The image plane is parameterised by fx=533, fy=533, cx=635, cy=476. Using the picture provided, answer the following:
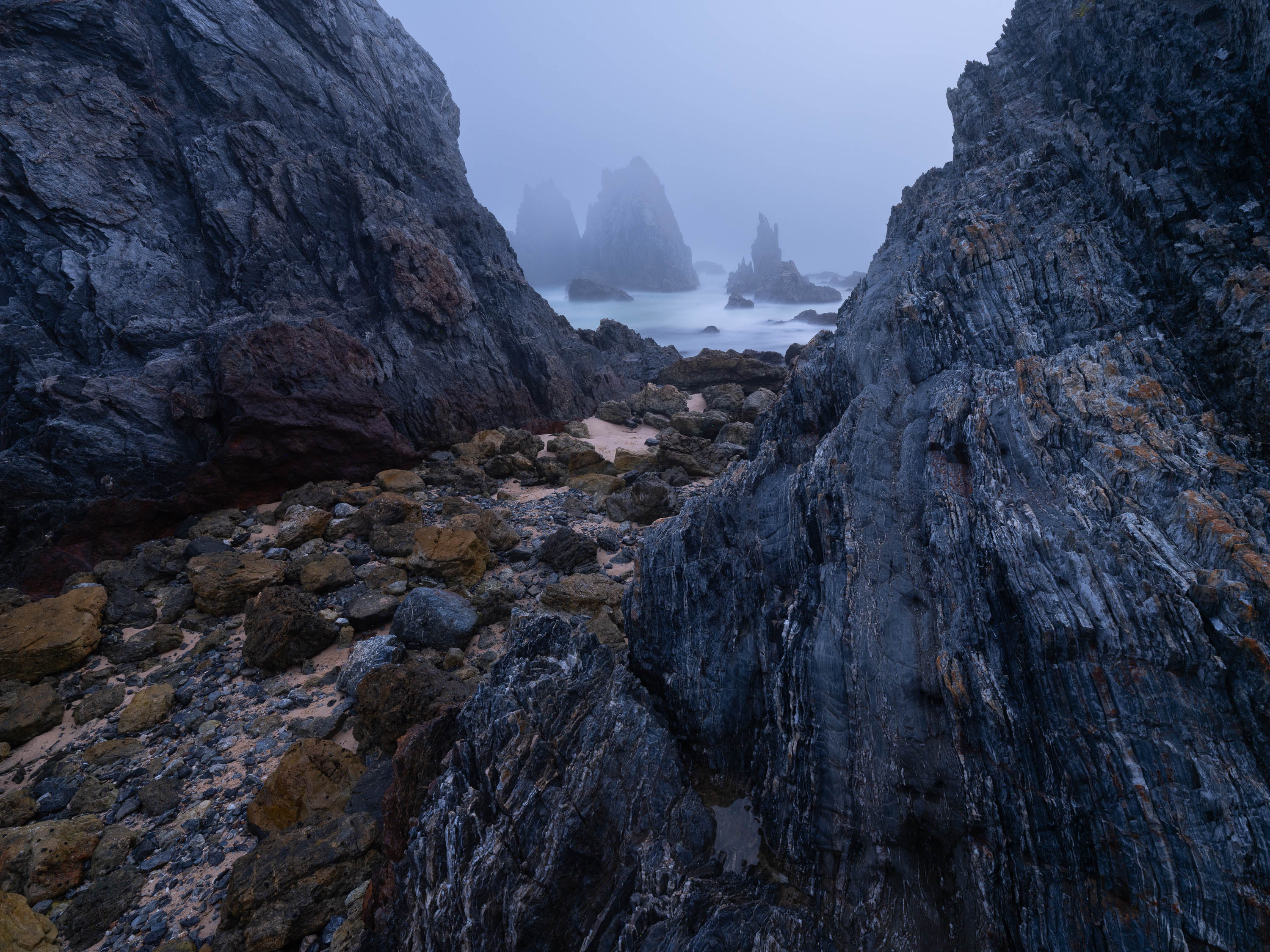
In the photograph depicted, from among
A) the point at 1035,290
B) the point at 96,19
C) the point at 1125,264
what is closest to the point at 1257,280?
the point at 1125,264

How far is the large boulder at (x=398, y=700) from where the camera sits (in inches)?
221

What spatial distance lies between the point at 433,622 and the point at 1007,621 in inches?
252

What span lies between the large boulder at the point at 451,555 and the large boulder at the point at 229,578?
214cm

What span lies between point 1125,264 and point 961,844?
19.9ft

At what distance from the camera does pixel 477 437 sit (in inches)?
583

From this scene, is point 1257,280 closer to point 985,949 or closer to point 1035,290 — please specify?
point 1035,290

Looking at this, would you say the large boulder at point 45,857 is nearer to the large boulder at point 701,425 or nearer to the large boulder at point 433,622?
the large boulder at point 433,622

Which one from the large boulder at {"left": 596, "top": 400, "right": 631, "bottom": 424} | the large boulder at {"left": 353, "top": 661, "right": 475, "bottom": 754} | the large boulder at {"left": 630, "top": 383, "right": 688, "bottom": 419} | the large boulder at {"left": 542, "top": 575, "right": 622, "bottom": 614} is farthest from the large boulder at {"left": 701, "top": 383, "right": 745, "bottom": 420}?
the large boulder at {"left": 353, "top": 661, "right": 475, "bottom": 754}

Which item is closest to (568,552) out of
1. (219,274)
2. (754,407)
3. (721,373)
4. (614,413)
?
(754,407)

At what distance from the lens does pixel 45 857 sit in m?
4.42

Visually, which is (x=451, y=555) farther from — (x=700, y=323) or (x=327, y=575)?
(x=700, y=323)

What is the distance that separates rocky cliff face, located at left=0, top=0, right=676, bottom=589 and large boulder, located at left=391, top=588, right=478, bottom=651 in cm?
664

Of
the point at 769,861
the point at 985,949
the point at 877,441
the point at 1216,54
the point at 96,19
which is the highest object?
the point at 96,19

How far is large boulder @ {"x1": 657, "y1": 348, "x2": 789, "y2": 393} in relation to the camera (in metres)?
21.3
